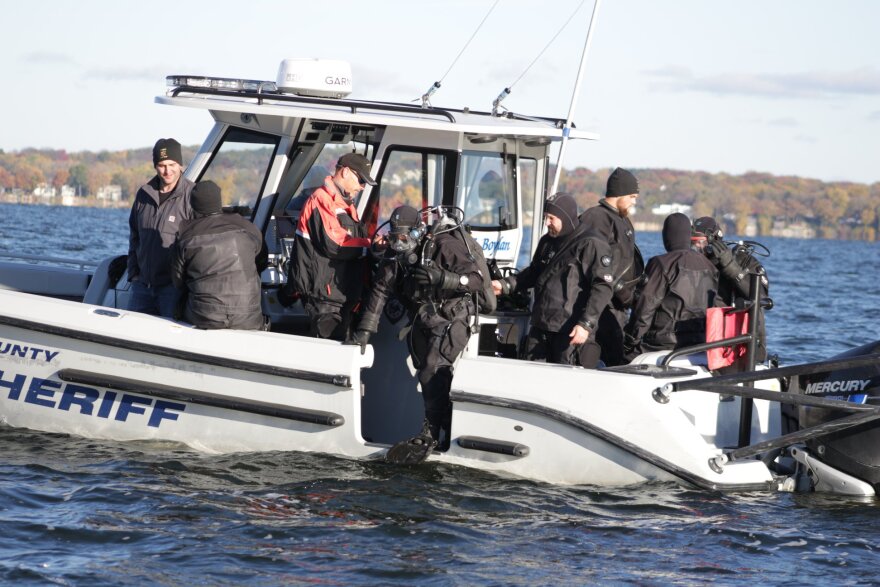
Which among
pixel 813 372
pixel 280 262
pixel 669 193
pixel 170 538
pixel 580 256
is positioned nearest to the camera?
pixel 170 538

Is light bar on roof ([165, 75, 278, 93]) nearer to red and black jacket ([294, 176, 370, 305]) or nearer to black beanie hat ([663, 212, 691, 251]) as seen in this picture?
red and black jacket ([294, 176, 370, 305])

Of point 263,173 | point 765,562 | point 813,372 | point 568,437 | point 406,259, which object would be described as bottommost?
point 765,562

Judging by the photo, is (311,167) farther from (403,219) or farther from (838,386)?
(838,386)

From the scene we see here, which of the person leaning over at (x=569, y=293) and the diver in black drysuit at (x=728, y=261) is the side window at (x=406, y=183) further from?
the diver in black drysuit at (x=728, y=261)

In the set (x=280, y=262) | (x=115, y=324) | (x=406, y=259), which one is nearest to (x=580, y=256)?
(x=406, y=259)

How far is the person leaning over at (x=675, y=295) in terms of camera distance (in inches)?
295

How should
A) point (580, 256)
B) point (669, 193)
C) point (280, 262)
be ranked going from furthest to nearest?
point (669, 193) < point (280, 262) < point (580, 256)

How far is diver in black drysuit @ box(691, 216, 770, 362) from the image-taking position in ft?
25.9

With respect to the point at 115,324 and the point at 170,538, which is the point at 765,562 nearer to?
the point at 170,538

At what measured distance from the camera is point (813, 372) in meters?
6.73

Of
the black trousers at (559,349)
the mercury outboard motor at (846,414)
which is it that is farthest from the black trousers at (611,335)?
the mercury outboard motor at (846,414)

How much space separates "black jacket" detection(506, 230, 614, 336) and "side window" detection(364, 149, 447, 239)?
1.18 m

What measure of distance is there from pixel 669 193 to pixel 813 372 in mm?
87194

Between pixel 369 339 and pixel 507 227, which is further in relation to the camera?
pixel 507 227
